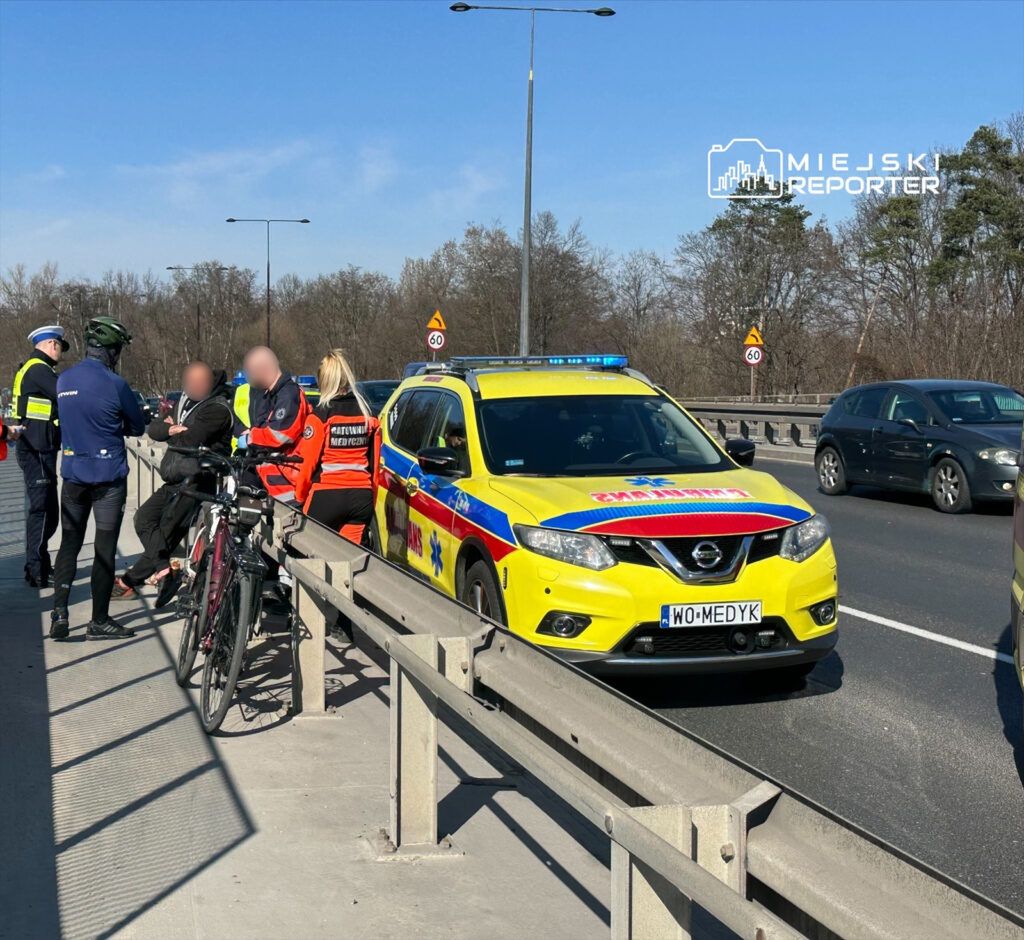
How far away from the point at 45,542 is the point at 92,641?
2.35 meters

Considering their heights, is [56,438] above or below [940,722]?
above

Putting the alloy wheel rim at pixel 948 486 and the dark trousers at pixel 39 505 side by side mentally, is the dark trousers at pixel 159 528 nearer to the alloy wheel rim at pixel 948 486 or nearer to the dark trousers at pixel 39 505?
the dark trousers at pixel 39 505

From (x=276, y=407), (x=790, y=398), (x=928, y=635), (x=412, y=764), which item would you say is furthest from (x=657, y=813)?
(x=790, y=398)

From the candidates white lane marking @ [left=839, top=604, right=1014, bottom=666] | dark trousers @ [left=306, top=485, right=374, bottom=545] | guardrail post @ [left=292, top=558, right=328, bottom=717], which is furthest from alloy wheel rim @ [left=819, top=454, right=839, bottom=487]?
guardrail post @ [left=292, top=558, right=328, bottom=717]

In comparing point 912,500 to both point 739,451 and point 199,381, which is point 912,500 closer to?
point 739,451

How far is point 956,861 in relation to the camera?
4840 mm

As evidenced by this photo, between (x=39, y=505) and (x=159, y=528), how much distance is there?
0.98 meters

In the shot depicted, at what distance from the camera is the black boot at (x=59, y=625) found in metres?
8.15

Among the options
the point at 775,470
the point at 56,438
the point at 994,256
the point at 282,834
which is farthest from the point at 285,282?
the point at 282,834

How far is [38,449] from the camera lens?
1012 centimetres

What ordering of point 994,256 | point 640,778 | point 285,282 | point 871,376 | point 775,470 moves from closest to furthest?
1. point 640,778
2. point 775,470
3. point 871,376
4. point 994,256
5. point 285,282

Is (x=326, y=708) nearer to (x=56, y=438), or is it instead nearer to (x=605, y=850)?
(x=605, y=850)

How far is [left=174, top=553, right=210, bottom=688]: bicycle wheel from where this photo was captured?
22.1 ft

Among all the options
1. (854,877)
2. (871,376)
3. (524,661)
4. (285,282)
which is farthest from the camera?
(285,282)
